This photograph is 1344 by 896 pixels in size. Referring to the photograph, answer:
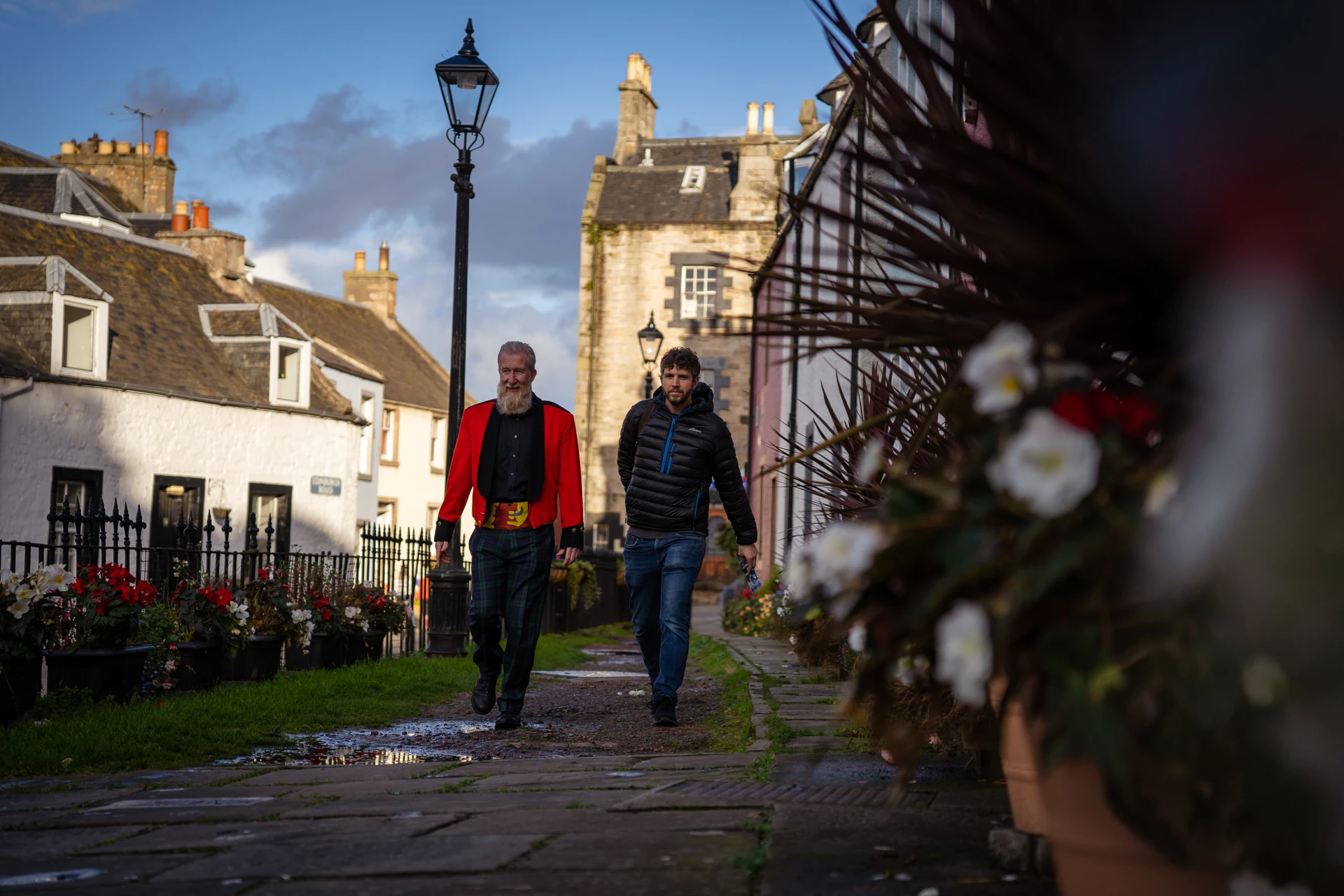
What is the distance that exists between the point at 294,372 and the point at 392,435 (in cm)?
898

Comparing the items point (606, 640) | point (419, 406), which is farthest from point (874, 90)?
point (419, 406)

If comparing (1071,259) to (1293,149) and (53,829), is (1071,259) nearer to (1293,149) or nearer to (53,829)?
(1293,149)

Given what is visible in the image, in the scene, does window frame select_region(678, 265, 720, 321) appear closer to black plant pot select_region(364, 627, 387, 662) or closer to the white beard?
black plant pot select_region(364, 627, 387, 662)

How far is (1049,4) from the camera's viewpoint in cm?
218

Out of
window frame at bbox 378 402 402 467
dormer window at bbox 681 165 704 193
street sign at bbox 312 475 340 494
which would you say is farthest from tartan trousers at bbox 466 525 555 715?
dormer window at bbox 681 165 704 193

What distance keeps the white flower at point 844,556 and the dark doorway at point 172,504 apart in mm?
23224

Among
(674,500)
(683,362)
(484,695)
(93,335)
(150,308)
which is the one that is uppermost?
(150,308)

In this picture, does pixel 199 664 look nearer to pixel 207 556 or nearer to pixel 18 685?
pixel 18 685

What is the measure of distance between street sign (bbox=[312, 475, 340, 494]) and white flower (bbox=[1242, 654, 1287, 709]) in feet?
90.1

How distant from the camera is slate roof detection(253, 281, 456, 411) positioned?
3716cm

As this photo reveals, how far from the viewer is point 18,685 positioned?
6633 mm

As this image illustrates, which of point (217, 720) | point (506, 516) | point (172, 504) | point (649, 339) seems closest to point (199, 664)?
point (217, 720)

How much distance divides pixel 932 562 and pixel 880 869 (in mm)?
988

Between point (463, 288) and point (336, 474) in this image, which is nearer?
point (463, 288)
